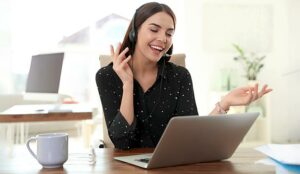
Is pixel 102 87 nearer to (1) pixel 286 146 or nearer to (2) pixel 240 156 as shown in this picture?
(2) pixel 240 156

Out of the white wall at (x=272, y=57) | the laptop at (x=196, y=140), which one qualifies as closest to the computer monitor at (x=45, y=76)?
the laptop at (x=196, y=140)

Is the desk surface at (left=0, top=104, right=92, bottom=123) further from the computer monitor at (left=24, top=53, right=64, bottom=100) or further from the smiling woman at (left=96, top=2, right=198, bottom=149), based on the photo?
the smiling woman at (left=96, top=2, right=198, bottom=149)

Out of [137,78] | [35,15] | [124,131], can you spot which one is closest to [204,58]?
[35,15]

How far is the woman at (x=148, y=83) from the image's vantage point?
1193mm

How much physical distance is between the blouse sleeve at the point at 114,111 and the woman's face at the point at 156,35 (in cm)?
16

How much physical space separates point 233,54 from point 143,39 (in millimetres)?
2903

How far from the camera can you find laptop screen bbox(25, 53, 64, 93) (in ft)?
7.57

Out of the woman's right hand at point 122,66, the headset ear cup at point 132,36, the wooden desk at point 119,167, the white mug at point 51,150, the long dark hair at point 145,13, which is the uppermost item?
the long dark hair at point 145,13

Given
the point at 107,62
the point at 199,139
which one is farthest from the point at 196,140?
the point at 107,62

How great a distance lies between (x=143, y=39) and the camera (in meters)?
1.27

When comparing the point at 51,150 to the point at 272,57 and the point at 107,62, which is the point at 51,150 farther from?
the point at 272,57

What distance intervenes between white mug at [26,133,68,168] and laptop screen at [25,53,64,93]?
153 centimetres

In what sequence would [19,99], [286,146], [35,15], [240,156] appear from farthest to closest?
[35,15] → [19,99] → [240,156] → [286,146]

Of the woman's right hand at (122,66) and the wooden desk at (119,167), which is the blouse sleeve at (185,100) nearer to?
the woman's right hand at (122,66)
